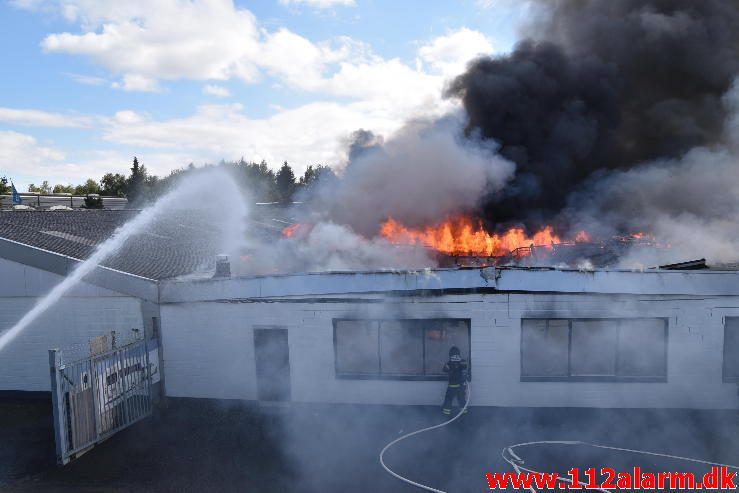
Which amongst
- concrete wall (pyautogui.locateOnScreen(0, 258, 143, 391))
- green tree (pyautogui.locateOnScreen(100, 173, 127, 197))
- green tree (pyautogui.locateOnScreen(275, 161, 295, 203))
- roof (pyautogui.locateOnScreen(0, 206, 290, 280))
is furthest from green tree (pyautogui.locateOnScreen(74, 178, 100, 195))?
concrete wall (pyautogui.locateOnScreen(0, 258, 143, 391))

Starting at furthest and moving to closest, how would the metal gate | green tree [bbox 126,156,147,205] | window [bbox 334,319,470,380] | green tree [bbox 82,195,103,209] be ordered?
green tree [bbox 126,156,147,205] → green tree [bbox 82,195,103,209] → window [bbox 334,319,470,380] → the metal gate

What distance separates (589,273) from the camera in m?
11.6

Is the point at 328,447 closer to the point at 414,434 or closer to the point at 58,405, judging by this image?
the point at 414,434

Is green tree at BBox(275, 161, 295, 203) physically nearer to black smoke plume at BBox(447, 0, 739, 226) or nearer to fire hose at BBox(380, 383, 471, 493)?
black smoke plume at BBox(447, 0, 739, 226)

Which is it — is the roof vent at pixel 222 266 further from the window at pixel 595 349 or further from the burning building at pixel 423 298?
the window at pixel 595 349

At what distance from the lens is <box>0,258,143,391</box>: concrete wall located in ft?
42.6

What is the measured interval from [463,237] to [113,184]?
179 ft

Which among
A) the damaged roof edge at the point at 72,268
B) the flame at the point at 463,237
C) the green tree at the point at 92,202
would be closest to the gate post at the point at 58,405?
the damaged roof edge at the point at 72,268

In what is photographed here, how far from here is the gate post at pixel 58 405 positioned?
381 inches

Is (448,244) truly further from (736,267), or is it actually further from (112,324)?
(112,324)

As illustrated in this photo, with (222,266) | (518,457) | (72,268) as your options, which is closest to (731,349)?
(518,457)

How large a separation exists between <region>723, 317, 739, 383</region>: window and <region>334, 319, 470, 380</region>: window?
18.6 ft

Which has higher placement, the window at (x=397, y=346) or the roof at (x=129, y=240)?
the roof at (x=129, y=240)

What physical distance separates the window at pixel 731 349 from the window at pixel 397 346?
5659 mm
